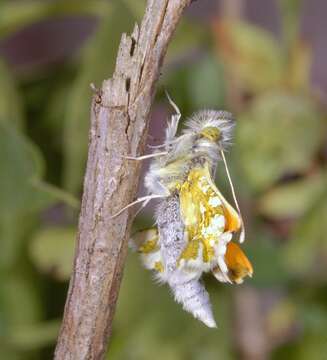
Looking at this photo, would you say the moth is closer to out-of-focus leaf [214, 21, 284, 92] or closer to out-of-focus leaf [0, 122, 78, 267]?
out-of-focus leaf [0, 122, 78, 267]

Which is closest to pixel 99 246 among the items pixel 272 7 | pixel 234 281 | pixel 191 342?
pixel 234 281

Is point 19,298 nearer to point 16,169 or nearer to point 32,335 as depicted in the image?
point 32,335

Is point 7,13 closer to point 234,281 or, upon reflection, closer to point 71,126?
point 71,126

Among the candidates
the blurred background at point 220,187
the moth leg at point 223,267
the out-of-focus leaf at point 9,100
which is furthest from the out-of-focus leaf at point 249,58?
the moth leg at point 223,267

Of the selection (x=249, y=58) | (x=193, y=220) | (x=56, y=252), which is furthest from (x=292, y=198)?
(x=193, y=220)

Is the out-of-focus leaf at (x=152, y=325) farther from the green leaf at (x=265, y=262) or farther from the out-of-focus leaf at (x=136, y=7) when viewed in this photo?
the out-of-focus leaf at (x=136, y=7)

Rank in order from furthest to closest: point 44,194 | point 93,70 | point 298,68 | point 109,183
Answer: point 298,68 < point 93,70 < point 44,194 < point 109,183
